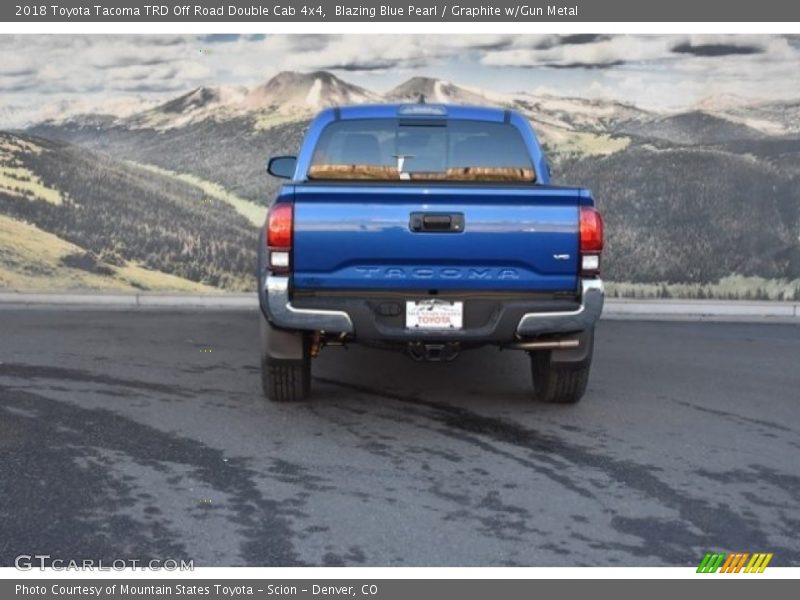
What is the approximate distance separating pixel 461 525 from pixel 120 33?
32.7 feet

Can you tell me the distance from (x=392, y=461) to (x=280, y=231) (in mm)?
1491

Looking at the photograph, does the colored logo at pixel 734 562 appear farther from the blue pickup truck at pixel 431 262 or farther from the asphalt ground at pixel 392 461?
the blue pickup truck at pixel 431 262

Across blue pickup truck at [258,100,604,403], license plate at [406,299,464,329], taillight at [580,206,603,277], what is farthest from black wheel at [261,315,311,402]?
taillight at [580,206,603,277]

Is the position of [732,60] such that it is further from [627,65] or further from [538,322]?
[538,322]

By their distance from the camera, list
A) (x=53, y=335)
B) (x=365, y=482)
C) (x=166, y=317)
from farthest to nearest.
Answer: (x=166, y=317)
(x=53, y=335)
(x=365, y=482)

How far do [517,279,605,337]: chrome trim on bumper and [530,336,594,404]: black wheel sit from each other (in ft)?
1.93

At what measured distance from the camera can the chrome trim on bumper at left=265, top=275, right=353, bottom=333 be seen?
6.55 metres

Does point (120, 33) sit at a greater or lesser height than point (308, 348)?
greater

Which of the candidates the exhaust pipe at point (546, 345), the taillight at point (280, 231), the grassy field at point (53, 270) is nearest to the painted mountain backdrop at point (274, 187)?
the grassy field at point (53, 270)

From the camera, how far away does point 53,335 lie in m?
10.6

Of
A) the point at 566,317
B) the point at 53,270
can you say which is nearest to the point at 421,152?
the point at 566,317

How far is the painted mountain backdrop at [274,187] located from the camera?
44.0 feet

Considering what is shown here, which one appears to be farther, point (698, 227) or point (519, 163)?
point (698, 227)
